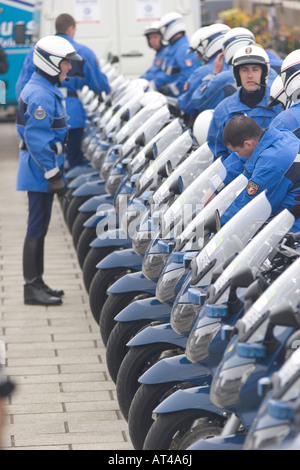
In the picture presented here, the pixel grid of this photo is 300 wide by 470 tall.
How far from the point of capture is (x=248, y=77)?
624 cm

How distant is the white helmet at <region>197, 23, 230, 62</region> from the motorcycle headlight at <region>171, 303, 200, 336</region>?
14.0 feet

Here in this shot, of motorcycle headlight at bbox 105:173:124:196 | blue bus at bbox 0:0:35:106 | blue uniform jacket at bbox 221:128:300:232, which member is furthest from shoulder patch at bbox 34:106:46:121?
blue bus at bbox 0:0:35:106

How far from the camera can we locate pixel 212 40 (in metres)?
8.16

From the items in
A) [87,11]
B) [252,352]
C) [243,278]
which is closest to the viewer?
[252,352]

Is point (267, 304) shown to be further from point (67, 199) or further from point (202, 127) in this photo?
point (67, 199)

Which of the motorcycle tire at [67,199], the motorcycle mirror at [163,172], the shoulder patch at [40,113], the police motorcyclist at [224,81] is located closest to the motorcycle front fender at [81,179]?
the motorcycle tire at [67,199]

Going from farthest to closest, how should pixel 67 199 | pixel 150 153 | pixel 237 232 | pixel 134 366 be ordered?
pixel 67 199 → pixel 150 153 → pixel 134 366 → pixel 237 232

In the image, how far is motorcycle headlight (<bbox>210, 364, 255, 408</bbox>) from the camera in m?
3.39

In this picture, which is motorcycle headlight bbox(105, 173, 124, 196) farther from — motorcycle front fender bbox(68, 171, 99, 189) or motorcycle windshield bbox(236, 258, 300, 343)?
motorcycle windshield bbox(236, 258, 300, 343)

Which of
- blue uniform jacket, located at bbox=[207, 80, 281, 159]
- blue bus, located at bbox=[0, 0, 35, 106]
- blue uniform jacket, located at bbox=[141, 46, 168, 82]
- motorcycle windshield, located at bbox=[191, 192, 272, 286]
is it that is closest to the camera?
motorcycle windshield, located at bbox=[191, 192, 272, 286]

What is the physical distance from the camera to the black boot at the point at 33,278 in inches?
291

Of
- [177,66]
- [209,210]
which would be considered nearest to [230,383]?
[209,210]

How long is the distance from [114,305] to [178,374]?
146cm

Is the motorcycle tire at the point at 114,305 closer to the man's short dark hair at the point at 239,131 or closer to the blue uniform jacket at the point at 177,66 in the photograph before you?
the man's short dark hair at the point at 239,131
